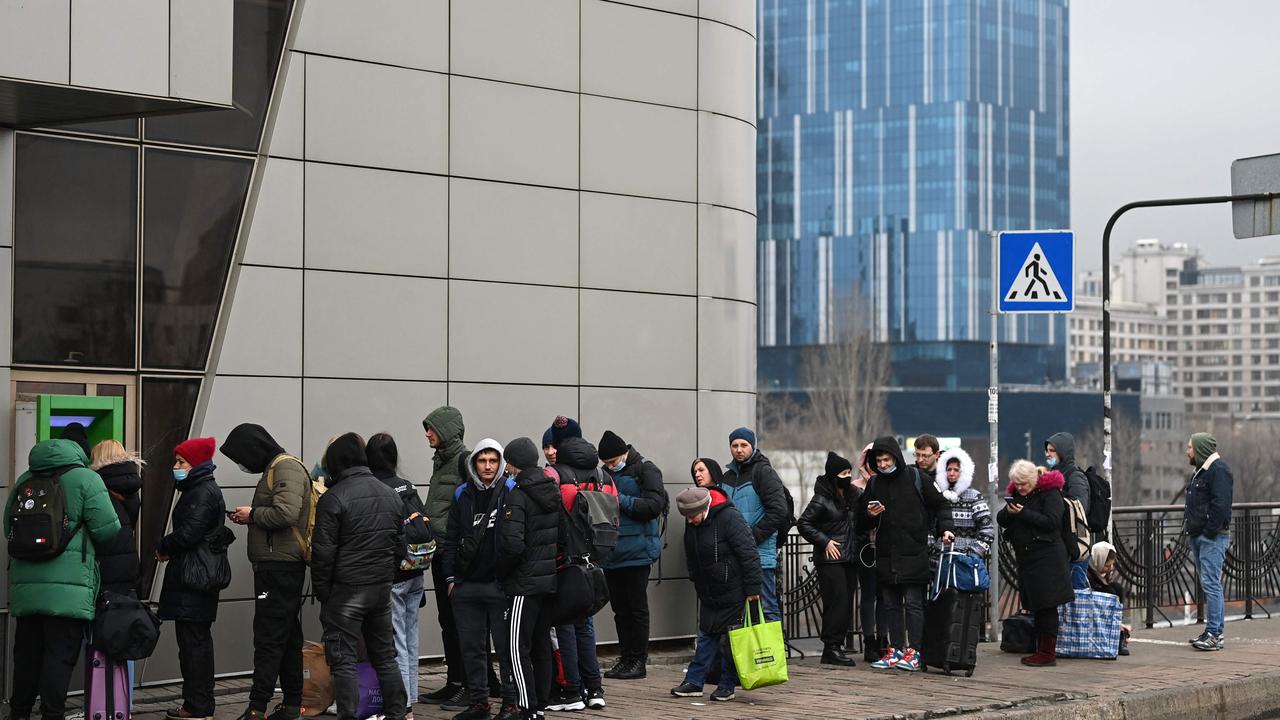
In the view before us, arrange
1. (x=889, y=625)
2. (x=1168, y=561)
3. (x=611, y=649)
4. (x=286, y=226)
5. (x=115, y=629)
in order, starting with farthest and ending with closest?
(x=1168, y=561)
(x=611, y=649)
(x=889, y=625)
(x=286, y=226)
(x=115, y=629)

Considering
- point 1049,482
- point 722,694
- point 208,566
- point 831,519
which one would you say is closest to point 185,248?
point 208,566

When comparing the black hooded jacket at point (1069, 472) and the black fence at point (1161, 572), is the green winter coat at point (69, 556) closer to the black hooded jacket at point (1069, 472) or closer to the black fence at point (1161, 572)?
the black fence at point (1161, 572)

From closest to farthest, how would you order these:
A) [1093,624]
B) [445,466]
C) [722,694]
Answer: [445,466] → [722,694] → [1093,624]

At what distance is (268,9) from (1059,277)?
22.9ft

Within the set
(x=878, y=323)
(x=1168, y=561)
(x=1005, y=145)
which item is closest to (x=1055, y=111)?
(x=1005, y=145)

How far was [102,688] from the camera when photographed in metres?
8.84

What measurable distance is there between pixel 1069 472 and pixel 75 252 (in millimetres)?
7950

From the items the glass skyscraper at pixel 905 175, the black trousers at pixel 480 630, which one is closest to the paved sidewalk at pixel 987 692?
the black trousers at pixel 480 630

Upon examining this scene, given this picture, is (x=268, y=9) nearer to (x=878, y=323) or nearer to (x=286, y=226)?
(x=286, y=226)

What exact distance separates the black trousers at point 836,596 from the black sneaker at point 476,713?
3.73 m

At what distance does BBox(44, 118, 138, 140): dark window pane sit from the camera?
405 inches

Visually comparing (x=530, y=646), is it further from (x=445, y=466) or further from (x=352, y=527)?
(x=445, y=466)

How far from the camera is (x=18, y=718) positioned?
9.02 metres

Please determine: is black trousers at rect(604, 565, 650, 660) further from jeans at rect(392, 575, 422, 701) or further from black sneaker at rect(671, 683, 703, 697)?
jeans at rect(392, 575, 422, 701)
